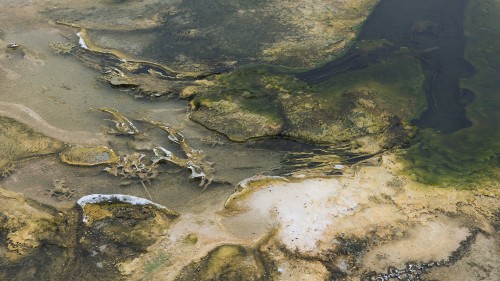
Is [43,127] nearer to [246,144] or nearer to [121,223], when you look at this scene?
[121,223]

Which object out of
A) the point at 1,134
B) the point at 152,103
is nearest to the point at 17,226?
the point at 1,134

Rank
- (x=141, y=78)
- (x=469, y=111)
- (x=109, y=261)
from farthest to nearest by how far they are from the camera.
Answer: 1. (x=141, y=78)
2. (x=469, y=111)
3. (x=109, y=261)

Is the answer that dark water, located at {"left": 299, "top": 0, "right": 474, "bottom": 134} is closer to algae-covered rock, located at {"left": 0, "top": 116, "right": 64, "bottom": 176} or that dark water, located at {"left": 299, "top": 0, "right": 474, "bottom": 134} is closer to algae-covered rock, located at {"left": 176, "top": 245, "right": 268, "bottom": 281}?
algae-covered rock, located at {"left": 176, "top": 245, "right": 268, "bottom": 281}

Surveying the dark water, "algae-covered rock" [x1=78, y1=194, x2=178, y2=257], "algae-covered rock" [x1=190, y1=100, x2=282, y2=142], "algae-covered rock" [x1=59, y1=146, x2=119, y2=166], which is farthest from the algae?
"algae-covered rock" [x1=59, y1=146, x2=119, y2=166]

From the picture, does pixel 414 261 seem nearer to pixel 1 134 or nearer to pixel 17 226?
pixel 17 226

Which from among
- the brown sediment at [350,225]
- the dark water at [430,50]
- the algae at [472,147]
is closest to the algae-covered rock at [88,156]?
the brown sediment at [350,225]

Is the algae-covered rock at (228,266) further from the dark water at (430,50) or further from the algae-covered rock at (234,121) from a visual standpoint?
the dark water at (430,50)
